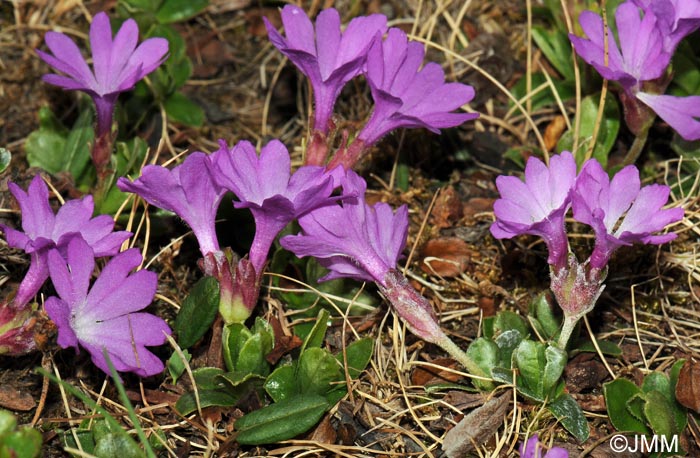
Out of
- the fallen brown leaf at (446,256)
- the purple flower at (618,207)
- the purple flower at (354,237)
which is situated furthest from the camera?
the fallen brown leaf at (446,256)

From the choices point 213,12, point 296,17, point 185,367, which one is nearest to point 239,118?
point 213,12

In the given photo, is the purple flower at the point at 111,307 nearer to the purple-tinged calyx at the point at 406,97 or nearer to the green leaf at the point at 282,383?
the green leaf at the point at 282,383

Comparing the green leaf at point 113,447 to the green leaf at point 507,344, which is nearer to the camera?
the green leaf at point 113,447

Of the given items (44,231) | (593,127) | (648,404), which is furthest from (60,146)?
(648,404)

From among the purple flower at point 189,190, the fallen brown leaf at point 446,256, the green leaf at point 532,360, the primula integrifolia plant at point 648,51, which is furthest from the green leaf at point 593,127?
the purple flower at point 189,190

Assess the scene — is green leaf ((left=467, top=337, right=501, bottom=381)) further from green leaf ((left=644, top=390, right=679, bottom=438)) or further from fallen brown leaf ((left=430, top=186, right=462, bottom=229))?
fallen brown leaf ((left=430, top=186, right=462, bottom=229))

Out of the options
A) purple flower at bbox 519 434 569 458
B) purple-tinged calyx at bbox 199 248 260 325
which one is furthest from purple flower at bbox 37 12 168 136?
purple flower at bbox 519 434 569 458

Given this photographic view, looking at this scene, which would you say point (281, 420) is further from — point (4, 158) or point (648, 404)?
point (4, 158)
